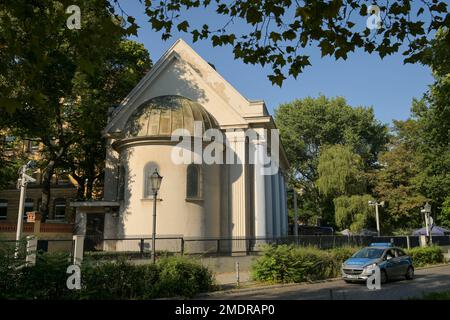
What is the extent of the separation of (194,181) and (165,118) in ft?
13.0

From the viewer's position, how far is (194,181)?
2553 cm

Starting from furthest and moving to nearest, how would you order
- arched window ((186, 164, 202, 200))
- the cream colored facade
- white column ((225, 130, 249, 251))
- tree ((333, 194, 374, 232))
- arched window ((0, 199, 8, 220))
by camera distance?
1. tree ((333, 194, 374, 232))
2. arched window ((0, 199, 8, 220))
3. white column ((225, 130, 249, 251))
4. arched window ((186, 164, 202, 200))
5. the cream colored facade

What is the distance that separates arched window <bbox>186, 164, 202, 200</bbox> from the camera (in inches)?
995

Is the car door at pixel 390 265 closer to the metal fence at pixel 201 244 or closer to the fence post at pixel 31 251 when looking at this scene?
the metal fence at pixel 201 244

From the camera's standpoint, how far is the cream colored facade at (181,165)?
24.7 meters

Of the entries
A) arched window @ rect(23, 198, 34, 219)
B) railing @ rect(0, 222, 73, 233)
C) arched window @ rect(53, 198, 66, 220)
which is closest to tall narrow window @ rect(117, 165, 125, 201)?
railing @ rect(0, 222, 73, 233)

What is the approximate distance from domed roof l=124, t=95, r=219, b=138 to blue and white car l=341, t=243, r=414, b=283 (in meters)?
11.3

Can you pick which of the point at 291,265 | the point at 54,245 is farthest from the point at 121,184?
the point at 291,265

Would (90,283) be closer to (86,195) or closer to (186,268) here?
(186,268)

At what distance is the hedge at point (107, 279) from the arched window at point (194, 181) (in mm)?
9240

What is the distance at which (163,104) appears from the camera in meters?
26.5

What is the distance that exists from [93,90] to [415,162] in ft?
125

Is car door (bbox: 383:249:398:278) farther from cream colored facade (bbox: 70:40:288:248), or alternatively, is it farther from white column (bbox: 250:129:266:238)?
cream colored facade (bbox: 70:40:288:248)

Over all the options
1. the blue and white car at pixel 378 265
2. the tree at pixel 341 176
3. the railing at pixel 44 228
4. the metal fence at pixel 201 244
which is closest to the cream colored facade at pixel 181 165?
the metal fence at pixel 201 244
